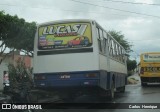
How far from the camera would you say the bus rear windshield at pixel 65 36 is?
14969 mm

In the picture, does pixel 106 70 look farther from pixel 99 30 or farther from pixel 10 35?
pixel 10 35

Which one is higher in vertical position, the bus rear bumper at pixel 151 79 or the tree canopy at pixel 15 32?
the tree canopy at pixel 15 32

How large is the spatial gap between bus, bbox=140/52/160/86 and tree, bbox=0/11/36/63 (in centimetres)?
1095

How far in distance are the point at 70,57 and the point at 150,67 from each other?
65.1 feet

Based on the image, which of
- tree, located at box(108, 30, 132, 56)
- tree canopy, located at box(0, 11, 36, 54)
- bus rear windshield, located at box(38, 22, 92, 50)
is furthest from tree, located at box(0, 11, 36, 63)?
tree, located at box(108, 30, 132, 56)

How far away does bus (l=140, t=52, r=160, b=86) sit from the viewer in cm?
3338

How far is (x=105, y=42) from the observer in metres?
17.2

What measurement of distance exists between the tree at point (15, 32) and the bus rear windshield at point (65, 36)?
6346mm

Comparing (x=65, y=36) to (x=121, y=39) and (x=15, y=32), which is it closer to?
(x=15, y=32)

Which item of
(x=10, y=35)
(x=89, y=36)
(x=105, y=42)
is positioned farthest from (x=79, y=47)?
(x=10, y=35)

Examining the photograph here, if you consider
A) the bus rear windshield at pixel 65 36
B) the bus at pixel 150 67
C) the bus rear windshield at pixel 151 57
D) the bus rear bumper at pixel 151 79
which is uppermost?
the bus rear windshield at pixel 65 36

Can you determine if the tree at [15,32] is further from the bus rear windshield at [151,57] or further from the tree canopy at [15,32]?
the bus rear windshield at [151,57]

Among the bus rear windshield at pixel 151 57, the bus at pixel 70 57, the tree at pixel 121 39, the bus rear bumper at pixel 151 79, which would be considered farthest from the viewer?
the tree at pixel 121 39

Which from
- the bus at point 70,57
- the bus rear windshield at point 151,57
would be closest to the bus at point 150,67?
the bus rear windshield at point 151,57
